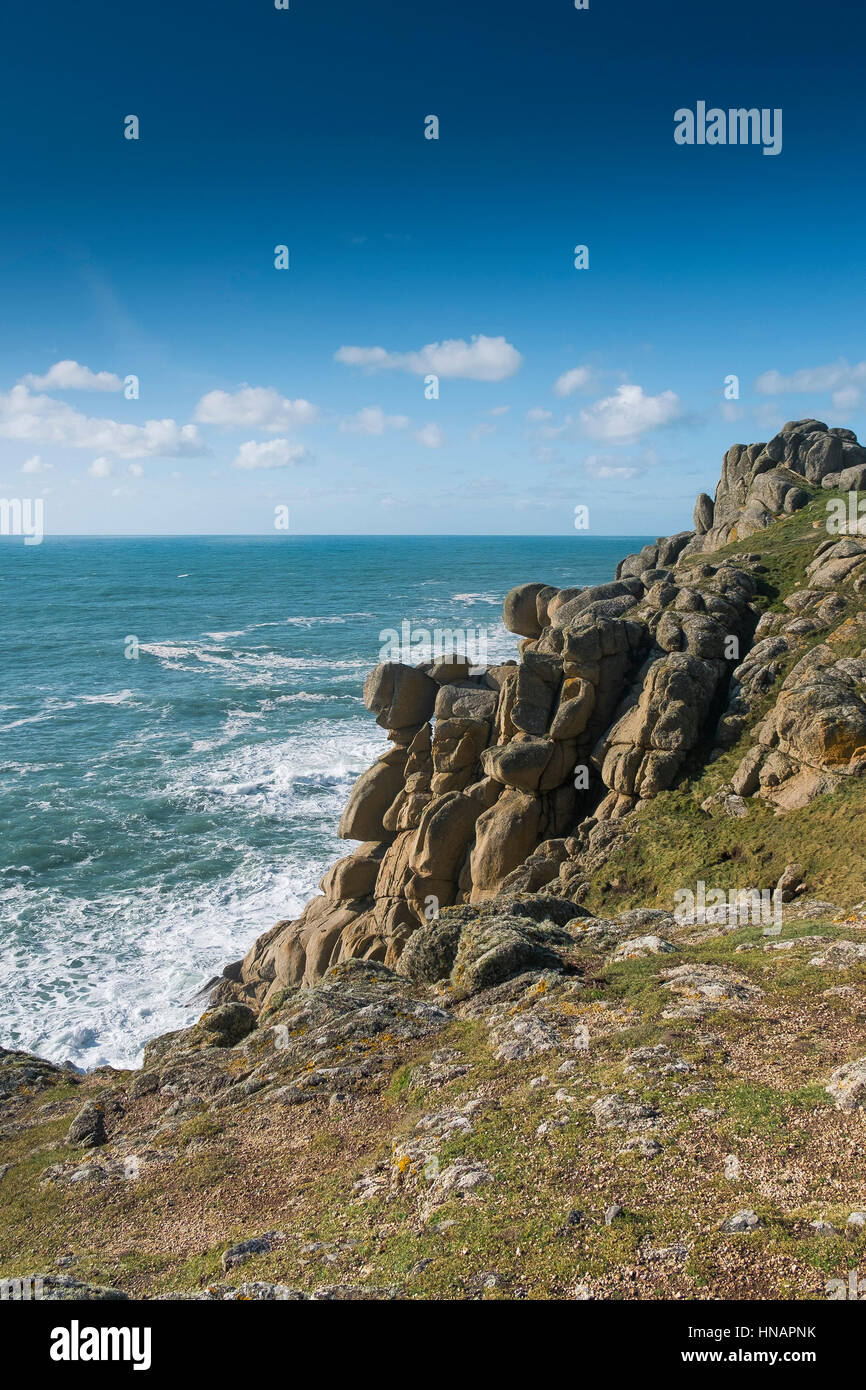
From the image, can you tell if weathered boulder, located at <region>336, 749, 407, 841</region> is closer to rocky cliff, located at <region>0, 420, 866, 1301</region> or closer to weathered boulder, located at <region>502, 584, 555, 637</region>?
rocky cliff, located at <region>0, 420, 866, 1301</region>

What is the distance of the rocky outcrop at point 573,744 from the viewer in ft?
93.6

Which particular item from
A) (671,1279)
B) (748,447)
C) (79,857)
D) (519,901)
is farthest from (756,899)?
(748,447)

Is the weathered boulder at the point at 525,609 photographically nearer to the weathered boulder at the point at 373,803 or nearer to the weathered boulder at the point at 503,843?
the weathered boulder at the point at 373,803

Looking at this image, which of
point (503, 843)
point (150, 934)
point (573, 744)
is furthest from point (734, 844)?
point (150, 934)

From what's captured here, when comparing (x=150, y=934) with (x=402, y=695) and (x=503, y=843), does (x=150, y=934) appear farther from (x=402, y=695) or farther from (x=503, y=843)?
(x=503, y=843)

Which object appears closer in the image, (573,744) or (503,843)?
(503,843)

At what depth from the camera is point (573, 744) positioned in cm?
3309

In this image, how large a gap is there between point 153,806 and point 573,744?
1242 inches

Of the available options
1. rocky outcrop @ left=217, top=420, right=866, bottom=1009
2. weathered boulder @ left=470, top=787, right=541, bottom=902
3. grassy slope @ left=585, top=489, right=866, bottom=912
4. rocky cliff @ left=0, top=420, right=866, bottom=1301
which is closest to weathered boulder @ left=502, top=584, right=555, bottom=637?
rocky outcrop @ left=217, top=420, right=866, bottom=1009

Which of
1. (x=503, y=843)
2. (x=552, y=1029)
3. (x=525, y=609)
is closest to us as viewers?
(x=552, y=1029)

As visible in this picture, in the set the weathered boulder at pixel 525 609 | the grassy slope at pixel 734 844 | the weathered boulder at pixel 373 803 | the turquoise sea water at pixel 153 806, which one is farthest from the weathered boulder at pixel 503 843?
the weathered boulder at pixel 525 609

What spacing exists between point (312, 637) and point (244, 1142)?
100 meters

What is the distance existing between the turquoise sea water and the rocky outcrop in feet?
16.7
